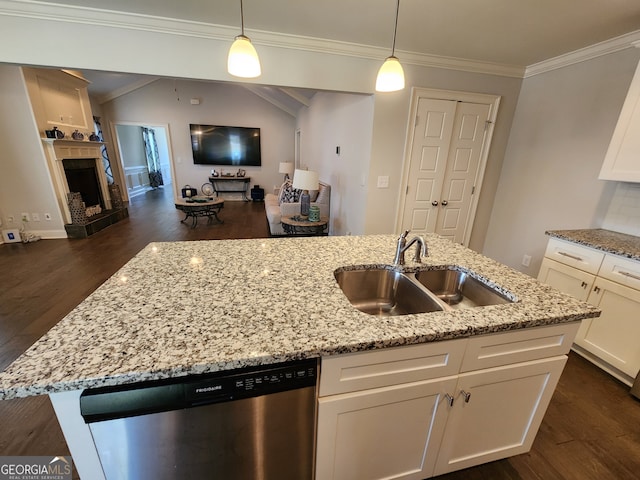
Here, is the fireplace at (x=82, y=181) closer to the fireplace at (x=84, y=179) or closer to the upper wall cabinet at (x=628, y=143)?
the fireplace at (x=84, y=179)

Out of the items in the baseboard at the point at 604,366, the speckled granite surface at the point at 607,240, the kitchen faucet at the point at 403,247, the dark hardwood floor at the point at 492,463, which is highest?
the kitchen faucet at the point at 403,247

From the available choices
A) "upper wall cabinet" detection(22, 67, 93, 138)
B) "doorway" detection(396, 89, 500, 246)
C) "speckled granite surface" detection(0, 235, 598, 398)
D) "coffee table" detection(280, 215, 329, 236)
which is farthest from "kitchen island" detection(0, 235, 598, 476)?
"upper wall cabinet" detection(22, 67, 93, 138)

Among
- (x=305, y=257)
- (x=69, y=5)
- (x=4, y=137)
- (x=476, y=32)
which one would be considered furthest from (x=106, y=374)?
(x=4, y=137)

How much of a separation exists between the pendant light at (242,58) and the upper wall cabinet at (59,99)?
14.2 feet

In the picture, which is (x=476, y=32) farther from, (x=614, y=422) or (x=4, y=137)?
(x=4, y=137)

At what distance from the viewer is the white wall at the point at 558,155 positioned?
2.33 meters

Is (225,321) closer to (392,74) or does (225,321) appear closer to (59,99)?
(392,74)

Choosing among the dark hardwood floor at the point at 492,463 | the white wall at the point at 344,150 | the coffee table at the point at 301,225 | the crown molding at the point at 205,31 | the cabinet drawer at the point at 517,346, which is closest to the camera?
the cabinet drawer at the point at 517,346

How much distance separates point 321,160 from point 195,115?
4202mm

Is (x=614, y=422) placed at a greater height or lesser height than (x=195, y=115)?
lesser

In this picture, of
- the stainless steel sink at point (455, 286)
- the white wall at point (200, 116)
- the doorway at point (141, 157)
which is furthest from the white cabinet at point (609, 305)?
the doorway at point (141, 157)

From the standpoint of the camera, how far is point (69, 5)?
81.5 inches

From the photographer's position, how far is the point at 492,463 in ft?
4.50

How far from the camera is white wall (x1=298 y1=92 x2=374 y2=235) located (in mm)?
3221
